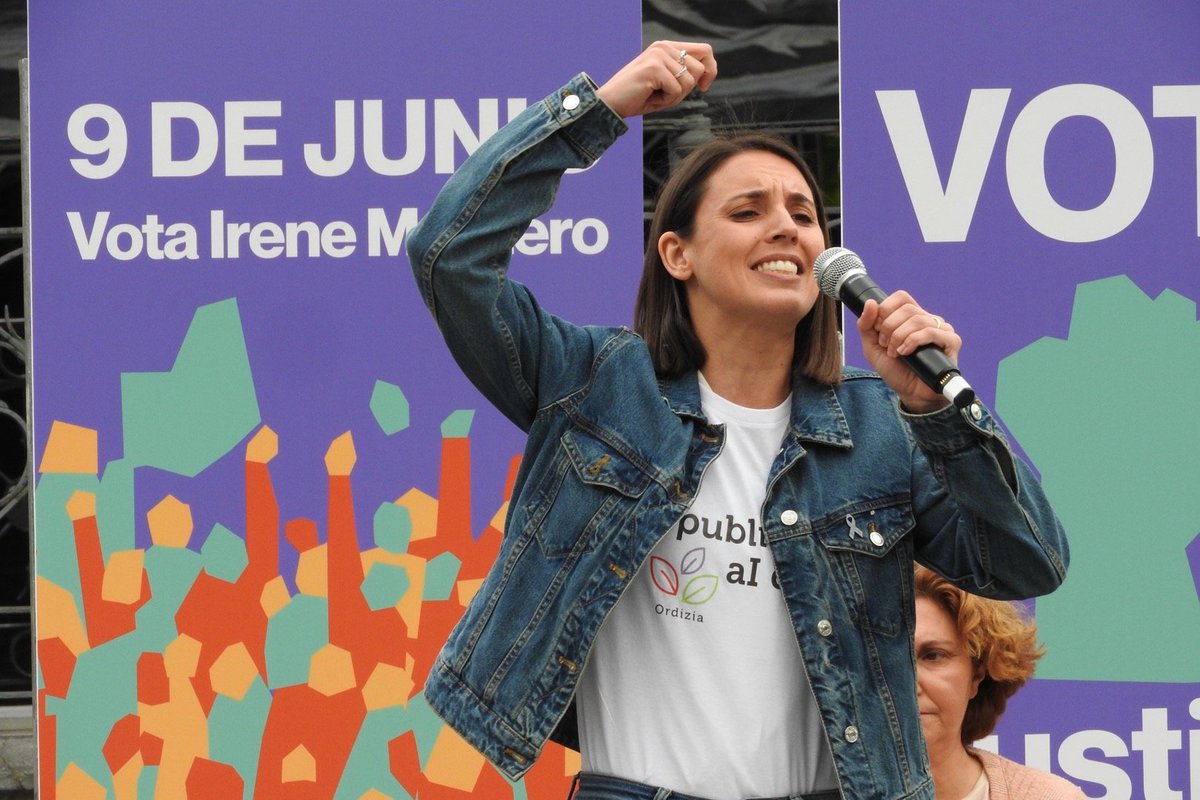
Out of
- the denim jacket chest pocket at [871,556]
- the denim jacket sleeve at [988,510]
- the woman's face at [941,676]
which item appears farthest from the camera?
the woman's face at [941,676]

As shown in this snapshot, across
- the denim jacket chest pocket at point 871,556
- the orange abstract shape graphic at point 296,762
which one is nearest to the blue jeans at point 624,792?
the denim jacket chest pocket at point 871,556

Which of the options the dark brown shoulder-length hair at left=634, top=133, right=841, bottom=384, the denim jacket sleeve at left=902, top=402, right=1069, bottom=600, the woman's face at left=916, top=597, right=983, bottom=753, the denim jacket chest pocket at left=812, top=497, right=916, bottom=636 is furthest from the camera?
the woman's face at left=916, top=597, right=983, bottom=753

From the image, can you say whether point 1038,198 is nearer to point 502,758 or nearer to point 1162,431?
point 1162,431

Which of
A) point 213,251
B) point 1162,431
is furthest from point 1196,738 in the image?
point 213,251

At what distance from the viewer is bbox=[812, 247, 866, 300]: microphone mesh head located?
5.79 feet

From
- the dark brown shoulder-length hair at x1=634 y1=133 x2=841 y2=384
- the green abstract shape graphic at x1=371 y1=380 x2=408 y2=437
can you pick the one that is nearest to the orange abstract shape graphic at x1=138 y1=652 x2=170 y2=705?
the green abstract shape graphic at x1=371 y1=380 x2=408 y2=437

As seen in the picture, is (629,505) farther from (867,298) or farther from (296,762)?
(296,762)

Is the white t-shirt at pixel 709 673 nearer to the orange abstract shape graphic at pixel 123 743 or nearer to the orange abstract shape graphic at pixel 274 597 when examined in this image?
the orange abstract shape graphic at pixel 274 597

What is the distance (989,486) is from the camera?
175 cm

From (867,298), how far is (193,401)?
79.2 inches

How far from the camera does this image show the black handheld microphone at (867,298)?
1589mm

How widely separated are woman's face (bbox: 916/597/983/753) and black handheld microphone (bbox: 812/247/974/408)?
93 centimetres

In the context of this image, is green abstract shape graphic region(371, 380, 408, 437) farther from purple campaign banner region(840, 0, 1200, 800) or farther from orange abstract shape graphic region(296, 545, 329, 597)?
purple campaign banner region(840, 0, 1200, 800)

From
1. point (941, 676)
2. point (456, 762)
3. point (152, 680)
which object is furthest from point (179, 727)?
point (941, 676)
